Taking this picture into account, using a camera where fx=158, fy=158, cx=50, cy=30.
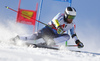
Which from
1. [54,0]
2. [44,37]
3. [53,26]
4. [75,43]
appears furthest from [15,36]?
[54,0]

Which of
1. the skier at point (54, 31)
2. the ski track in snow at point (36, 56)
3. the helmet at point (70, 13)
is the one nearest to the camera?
the ski track in snow at point (36, 56)

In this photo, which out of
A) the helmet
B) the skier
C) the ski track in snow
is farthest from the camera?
the skier

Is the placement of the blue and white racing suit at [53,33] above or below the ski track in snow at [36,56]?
above

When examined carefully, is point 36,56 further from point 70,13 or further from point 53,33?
point 53,33

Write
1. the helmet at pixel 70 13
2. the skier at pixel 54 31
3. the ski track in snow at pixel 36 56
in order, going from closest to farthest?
the ski track in snow at pixel 36 56
the helmet at pixel 70 13
the skier at pixel 54 31

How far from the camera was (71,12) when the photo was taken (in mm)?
4938

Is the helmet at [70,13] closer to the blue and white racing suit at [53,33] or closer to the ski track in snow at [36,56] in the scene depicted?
the blue and white racing suit at [53,33]

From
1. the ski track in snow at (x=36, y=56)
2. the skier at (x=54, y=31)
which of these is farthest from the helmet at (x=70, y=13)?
the ski track in snow at (x=36, y=56)

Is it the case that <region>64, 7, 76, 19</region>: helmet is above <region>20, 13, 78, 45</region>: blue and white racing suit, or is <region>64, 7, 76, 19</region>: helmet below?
above

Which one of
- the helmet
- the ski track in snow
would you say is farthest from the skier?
the ski track in snow

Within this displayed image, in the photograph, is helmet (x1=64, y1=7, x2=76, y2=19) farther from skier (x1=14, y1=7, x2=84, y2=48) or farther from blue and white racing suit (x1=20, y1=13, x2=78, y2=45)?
blue and white racing suit (x1=20, y1=13, x2=78, y2=45)

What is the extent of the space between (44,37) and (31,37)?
457 millimetres

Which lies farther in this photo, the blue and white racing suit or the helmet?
the blue and white racing suit

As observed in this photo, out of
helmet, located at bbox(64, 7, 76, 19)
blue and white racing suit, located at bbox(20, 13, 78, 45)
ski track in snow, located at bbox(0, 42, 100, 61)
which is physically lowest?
ski track in snow, located at bbox(0, 42, 100, 61)
